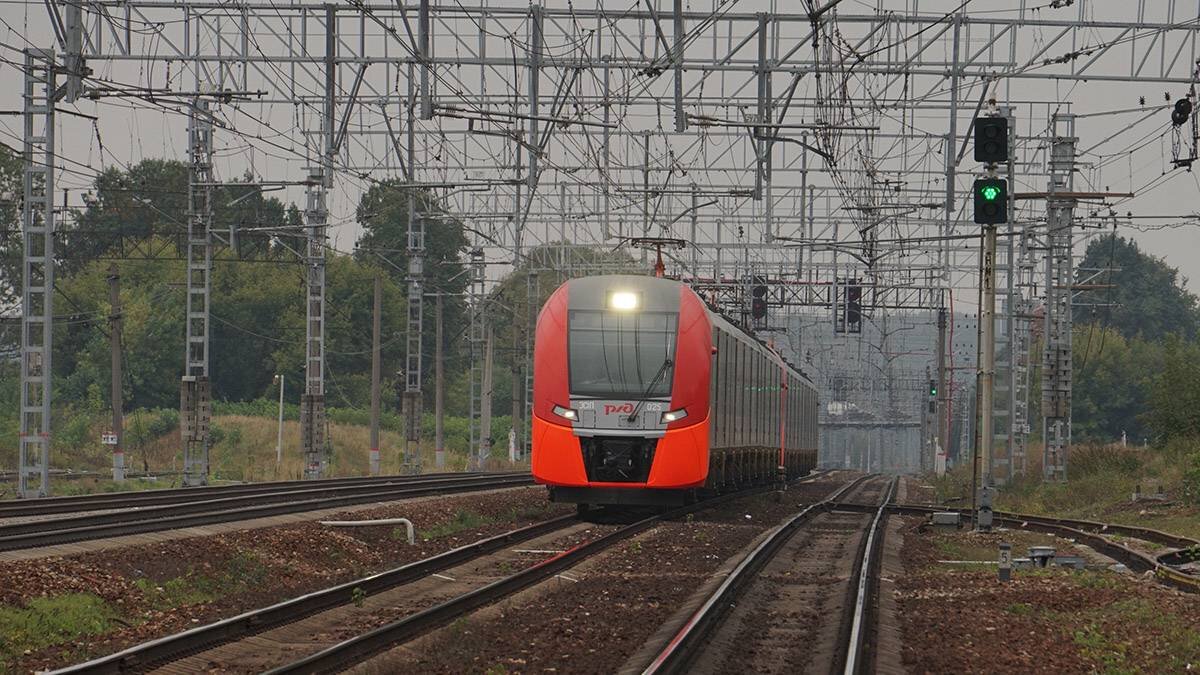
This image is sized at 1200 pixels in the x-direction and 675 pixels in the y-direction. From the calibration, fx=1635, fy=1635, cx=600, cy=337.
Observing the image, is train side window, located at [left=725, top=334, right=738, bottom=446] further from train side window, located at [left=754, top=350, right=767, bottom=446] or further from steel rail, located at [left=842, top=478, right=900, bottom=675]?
train side window, located at [left=754, top=350, right=767, bottom=446]

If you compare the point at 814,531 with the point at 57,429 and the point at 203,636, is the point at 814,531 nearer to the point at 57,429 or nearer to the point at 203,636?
the point at 203,636

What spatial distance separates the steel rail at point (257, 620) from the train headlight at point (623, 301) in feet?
19.3

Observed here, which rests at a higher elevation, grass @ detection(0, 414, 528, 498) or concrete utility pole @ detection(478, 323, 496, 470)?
concrete utility pole @ detection(478, 323, 496, 470)

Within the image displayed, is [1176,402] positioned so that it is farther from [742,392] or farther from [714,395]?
[714,395]

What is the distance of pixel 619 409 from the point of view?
23875mm

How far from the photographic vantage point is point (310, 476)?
43125 millimetres

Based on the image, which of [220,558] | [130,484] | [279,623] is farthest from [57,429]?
[279,623]

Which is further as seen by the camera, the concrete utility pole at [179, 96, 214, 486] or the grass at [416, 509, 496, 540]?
the concrete utility pole at [179, 96, 214, 486]

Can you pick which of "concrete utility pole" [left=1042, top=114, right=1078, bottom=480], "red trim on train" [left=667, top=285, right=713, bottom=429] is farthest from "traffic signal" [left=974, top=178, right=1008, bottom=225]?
"concrete utility pole" [left=1042, top=114, right=1078, bottom=480]

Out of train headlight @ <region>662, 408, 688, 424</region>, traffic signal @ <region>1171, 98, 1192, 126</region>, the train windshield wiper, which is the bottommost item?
train headlight @ <region>662, 408, 688, 424</region>

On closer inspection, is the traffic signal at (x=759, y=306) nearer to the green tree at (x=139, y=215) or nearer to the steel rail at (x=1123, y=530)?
the steel rail at (x=1123, y=530)

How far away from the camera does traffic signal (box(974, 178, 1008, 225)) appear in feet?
70.2

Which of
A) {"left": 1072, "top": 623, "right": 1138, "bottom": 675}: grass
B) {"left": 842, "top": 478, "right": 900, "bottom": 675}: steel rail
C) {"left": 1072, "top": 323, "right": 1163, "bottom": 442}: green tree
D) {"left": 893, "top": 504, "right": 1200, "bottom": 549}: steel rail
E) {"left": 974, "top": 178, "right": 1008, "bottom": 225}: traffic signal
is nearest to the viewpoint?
{"left": 842, "top": 478, "right": 900, "bottom": 675}: steel rail

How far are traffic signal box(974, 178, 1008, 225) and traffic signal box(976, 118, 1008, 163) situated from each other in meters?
0.52
